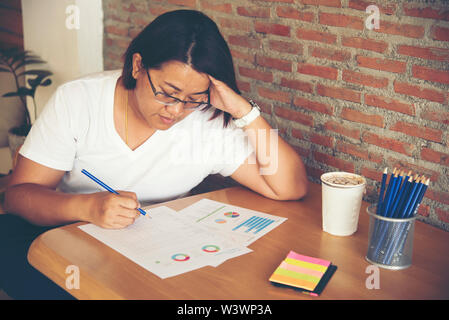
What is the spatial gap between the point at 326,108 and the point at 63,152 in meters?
0.90

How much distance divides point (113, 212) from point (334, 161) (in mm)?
852

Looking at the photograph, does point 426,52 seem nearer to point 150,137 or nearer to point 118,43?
point 150,137

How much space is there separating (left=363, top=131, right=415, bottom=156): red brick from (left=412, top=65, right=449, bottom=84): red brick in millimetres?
216

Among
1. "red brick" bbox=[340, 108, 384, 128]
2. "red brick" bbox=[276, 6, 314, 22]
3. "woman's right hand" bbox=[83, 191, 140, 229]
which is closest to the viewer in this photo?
"woman's right hand" bbox=[83, 191, 140, 229]

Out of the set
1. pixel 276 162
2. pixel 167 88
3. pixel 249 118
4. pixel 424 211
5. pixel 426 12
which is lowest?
pixel 424 211

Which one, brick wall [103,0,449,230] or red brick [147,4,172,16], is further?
red brick [147,4,172,16]

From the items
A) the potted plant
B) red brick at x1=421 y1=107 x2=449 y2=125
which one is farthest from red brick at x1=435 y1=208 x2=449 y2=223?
the potted plant

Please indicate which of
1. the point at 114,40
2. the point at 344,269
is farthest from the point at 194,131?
the point at 114,40

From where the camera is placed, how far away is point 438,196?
1502mm

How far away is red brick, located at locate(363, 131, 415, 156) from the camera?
5.09 ft

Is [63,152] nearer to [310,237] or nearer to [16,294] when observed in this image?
[16,294]

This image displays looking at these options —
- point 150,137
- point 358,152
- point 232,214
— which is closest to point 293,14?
point 358,152

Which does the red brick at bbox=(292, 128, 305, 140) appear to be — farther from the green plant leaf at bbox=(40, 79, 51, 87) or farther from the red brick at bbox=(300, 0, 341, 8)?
the green plant leaf at bbox=(40, 79, 51, 87)

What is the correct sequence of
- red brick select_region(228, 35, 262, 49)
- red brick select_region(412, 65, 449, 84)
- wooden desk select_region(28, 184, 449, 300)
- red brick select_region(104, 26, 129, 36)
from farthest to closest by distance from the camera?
red brick select_region(104, 26, 129, 36), red brick select_region(228, 35, 262, 49), red brick select_region(412, 65, 449, 84), wooden desk select_region(28, 184, 449, 300)
